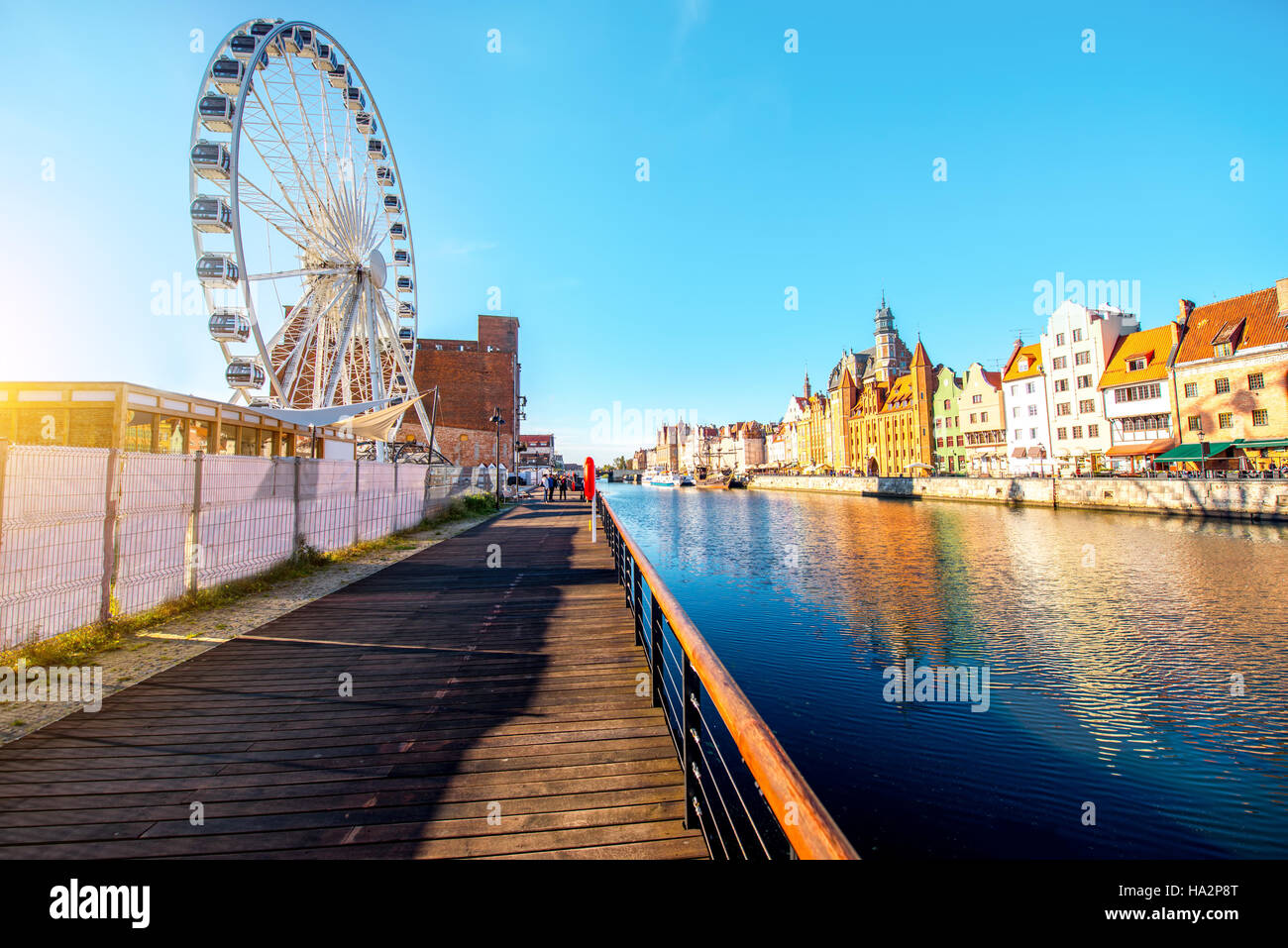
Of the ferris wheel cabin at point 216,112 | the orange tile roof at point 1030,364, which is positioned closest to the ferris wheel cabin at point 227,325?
the ferris wheel cabin at point 216,112

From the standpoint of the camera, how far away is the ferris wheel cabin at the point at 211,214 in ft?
57.9

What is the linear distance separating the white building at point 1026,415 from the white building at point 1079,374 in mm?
984

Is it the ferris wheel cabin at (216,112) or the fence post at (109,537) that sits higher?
the ferris wheel cabin at (216,112)

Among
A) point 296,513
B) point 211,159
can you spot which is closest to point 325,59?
point 211,159

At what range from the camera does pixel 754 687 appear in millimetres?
9859

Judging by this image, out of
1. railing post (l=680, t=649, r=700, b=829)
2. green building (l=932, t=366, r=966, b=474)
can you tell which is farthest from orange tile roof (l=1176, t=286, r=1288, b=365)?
railing post (l=680, t=649, r=700, b=829)

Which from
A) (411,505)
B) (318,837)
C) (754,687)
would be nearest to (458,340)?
(411,505)

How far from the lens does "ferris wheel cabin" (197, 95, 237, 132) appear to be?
18266 mm

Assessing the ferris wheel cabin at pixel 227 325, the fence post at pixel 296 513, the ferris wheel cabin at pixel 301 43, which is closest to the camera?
the fence post at pixel 296 513

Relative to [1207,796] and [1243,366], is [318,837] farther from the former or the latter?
[1243,366]

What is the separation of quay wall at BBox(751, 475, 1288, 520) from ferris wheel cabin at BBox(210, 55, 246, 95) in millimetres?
47376

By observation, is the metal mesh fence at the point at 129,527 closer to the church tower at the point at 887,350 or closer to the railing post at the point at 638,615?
the railing post at the point at 638,615

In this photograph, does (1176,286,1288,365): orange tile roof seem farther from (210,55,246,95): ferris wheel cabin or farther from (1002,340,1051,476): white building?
(210,55,246,95): ferris wheel cabin
